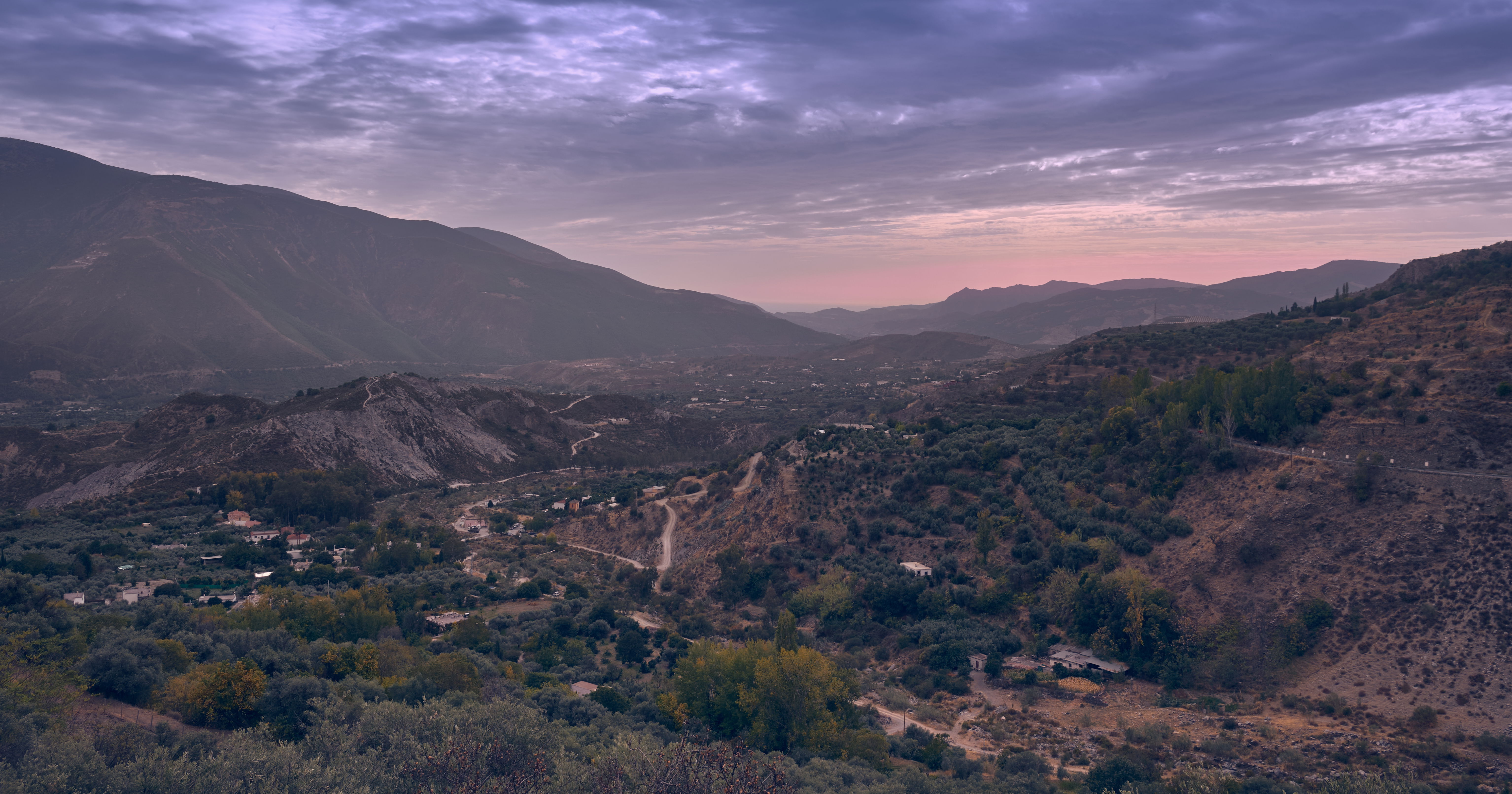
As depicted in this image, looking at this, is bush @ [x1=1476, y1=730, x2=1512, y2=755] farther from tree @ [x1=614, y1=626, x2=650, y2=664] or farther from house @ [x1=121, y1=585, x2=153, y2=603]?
house @ [x1=121, y1=585, x2=153, y2=603]

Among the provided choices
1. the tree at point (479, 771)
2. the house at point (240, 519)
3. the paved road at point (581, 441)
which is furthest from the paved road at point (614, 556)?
the paved road at point (581, 441)

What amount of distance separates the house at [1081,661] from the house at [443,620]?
25379 mm

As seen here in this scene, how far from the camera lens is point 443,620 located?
37.5 meters

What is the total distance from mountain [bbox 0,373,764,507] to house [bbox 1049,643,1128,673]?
63.6 metres

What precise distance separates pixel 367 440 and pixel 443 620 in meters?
50.0

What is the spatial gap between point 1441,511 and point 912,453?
2692cm

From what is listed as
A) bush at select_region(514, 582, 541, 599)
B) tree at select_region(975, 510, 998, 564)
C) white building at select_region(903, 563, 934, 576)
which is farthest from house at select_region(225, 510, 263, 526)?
tree at select_region(975, 510, 998, 564)

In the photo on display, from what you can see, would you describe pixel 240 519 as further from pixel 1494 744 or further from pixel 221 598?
pixel 1494 744

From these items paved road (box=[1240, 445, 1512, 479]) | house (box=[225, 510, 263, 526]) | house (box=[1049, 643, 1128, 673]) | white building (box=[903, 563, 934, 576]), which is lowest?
house (box=[225, 510, 263, 526])

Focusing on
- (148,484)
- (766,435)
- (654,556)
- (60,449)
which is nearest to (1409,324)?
(654,556)

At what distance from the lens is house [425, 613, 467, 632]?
36.5 metres

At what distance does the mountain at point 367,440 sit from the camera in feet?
226

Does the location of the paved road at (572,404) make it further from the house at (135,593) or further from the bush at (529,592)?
the house at (135,593)

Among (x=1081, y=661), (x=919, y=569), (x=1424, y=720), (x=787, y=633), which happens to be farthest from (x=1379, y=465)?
(x=787, y=633)
